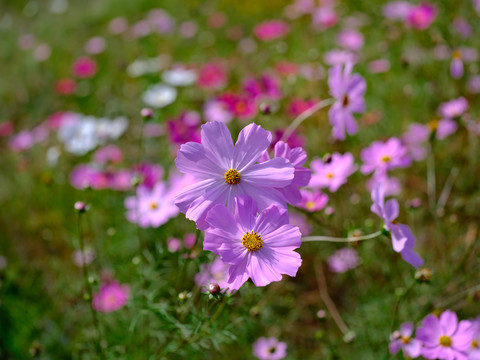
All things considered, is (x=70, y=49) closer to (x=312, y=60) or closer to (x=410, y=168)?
(x=312, y=60)

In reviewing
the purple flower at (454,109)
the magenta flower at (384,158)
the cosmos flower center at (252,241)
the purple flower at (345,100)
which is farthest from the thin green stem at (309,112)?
the purple flower at (454,109)

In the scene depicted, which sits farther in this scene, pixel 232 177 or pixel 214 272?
pixel 214 272

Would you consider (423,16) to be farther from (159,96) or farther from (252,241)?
(252,241)

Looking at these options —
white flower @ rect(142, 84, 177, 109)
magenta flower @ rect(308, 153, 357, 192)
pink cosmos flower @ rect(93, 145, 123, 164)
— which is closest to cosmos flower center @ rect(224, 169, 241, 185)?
magenta flower @ rect(308, 153, 357, 192)

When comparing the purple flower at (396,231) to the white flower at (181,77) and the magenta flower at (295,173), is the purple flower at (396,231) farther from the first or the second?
the white flower at (181,77)

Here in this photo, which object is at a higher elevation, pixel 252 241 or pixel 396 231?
pixel 252 241

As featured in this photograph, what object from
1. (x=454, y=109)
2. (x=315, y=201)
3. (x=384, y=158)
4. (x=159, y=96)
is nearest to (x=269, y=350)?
(x=315, y=201)

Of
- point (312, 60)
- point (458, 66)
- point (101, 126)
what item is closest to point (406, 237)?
point (458, 66)
